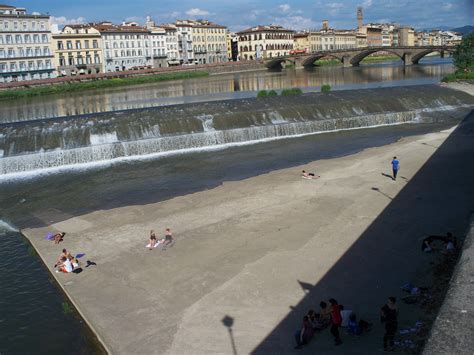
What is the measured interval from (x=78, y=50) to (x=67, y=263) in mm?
116176

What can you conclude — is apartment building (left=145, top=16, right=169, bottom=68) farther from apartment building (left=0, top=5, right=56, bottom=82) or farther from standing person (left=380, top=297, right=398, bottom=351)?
standing person (left=380, top=297, right=398, bottom=351)

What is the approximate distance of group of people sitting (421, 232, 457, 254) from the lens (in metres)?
16.6

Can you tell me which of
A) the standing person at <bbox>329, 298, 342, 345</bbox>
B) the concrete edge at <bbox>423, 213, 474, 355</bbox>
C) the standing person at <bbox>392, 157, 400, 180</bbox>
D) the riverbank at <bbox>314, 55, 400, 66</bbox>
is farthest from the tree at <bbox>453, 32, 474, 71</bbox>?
the riverbank at <bbox>314, 55, 400, 66</bbox>

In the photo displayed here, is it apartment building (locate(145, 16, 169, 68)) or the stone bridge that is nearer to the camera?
the stone bridge

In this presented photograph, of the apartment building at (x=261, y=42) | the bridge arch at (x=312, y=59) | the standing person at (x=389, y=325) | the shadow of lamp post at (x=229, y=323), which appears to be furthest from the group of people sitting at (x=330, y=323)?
the apartment building at (x=261, y=42)

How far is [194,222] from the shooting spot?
2162 centimetres

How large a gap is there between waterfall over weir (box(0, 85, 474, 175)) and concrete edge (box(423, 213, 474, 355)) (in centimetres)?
3005

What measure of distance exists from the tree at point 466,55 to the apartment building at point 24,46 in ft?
275

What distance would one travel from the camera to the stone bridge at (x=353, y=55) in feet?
426

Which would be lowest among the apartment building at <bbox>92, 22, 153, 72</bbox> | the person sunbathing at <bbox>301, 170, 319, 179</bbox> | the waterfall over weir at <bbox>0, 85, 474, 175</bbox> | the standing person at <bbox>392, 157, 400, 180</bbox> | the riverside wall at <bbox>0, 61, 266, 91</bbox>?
the person sunbathing at <bbox>301, 170, 319, 179</bbox>

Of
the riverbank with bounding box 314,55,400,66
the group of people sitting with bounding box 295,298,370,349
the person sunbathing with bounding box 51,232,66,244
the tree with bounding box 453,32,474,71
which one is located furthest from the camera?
the riverbank with bounding box 314,55,400,66

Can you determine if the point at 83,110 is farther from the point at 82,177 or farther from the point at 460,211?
the point at 460,211

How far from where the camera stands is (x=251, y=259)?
17328 mm

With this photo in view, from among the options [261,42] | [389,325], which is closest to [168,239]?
[389,325]
